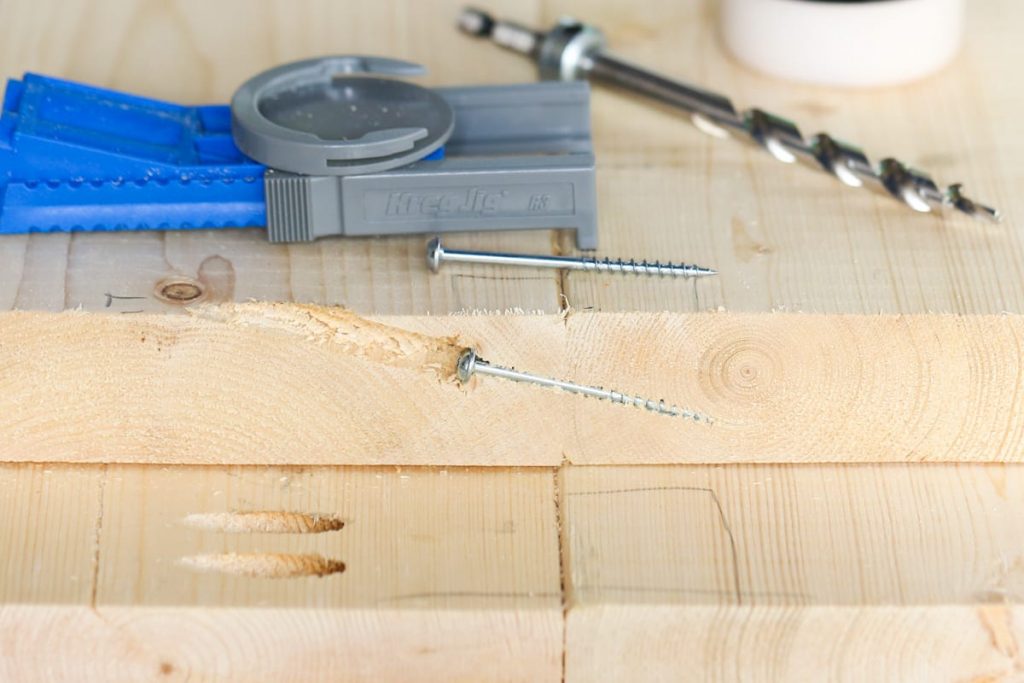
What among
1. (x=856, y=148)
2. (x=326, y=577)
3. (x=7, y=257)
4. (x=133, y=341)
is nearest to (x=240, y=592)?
(x=326, y=577)

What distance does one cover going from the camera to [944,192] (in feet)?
3.49

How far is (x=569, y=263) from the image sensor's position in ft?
3.17

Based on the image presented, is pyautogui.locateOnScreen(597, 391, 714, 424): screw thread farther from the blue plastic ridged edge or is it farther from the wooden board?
the blue plastic ridged edge

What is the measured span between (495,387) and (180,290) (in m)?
0.24

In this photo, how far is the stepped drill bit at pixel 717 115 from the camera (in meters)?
1.06

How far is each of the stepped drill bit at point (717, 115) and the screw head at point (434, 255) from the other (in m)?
0.32

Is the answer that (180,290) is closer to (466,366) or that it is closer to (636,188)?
(466,366)

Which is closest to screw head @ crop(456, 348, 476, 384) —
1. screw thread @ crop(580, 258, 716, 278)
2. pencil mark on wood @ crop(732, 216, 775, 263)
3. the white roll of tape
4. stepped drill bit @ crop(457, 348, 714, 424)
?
stepped drill bit @ crop(457, 348, 714, 424)

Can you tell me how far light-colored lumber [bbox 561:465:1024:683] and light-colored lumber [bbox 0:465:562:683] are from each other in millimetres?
41

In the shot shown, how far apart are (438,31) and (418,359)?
492 millimetres

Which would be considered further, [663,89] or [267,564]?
[663,89]

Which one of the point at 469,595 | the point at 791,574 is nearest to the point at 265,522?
the point at 469,595

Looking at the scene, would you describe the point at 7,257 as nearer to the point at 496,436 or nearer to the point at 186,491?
the point at 186,491

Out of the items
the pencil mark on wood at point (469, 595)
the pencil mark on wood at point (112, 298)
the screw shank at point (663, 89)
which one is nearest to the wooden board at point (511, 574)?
the pencil mark on wood at point (469, 595)
